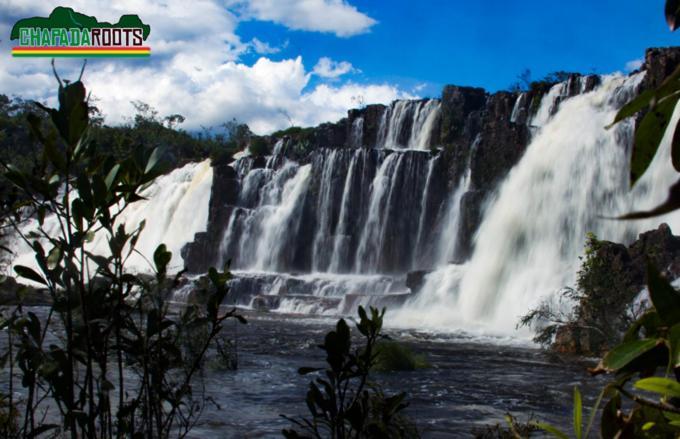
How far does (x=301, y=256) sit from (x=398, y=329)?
1463 centimetres

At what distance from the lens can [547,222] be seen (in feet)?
71.4

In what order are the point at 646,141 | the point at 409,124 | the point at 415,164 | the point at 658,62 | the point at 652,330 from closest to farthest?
the point at 646,141 → the point at 652,330 → the point at 658,62 → the point at 415,164 → the point at 409,124

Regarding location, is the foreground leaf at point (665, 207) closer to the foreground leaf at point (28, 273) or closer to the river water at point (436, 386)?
the foreground leaf at point (28, 273)

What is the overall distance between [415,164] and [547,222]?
8691mm

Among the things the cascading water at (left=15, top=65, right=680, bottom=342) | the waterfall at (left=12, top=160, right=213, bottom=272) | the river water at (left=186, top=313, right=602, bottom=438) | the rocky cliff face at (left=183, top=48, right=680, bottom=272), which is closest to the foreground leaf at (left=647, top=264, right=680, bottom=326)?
the river water at (left=186, top=313, right=602, bottom=438)

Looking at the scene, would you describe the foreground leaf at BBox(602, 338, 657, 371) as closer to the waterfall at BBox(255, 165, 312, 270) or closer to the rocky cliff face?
the rocky cliff face

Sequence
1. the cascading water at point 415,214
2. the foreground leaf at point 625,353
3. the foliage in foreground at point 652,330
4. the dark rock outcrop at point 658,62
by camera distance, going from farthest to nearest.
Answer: the dark rock outcrop at point 658,62 → the cascading water at point 415,214 → the foreground leaf at point 625,353 → the foliage in foreground at point 652,330

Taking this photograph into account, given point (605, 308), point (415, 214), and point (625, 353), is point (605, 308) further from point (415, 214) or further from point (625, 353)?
point (415, 214)

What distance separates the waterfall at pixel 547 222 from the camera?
1991cm

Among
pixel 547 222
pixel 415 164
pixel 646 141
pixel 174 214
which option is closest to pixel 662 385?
pixel 646 141

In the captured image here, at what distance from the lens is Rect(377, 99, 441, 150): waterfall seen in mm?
35031

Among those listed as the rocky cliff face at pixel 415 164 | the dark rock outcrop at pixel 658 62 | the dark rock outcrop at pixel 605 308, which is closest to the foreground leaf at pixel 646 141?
the dark rock outcrop at pixel 605 308

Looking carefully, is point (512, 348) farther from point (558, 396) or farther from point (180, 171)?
point (180, 171)

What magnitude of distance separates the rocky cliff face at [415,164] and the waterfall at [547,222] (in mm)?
1852
